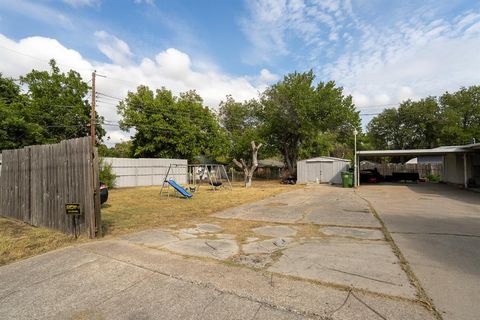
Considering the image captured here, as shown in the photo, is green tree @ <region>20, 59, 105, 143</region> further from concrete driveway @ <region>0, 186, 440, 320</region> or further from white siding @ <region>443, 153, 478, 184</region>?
white siding @ <region>443, 153, 478, 184</region>

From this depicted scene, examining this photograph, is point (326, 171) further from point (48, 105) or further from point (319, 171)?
point (48, 105)

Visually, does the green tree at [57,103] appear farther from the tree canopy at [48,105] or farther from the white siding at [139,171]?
the white siding at [139,171]

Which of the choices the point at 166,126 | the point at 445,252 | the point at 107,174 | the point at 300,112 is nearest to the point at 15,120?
the point at 107,174

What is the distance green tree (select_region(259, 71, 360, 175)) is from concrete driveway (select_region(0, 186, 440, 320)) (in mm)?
21961

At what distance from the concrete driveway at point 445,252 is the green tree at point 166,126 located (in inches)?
898

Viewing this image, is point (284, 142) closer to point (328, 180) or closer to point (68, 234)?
point (328, 180)

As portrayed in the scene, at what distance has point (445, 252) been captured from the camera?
4.39m

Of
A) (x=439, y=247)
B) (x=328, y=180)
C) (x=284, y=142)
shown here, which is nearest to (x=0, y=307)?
(x=439, y=247)

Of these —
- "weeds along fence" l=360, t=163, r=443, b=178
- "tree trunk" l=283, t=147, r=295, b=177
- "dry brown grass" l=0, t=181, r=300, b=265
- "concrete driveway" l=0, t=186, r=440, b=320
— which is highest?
"tree trunk" l=283, t=147, r=295, b=177

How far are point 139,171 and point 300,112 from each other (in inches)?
613

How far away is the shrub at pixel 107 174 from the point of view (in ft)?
60.9

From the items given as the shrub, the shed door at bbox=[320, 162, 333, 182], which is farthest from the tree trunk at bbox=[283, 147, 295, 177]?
the shrub

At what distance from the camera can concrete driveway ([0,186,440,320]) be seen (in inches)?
106

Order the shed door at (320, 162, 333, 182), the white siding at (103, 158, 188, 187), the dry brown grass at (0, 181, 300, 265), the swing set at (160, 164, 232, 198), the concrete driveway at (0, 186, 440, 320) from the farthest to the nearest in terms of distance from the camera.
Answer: the shed door at (320, 162, 333, 182), the white siding at (103, 158, 188, 187), the swing set at (160, 164, 232, 198), the dry brown grass at (0, 181, 300, 265), the concrete driveway at (0, 186, 440, 320)
